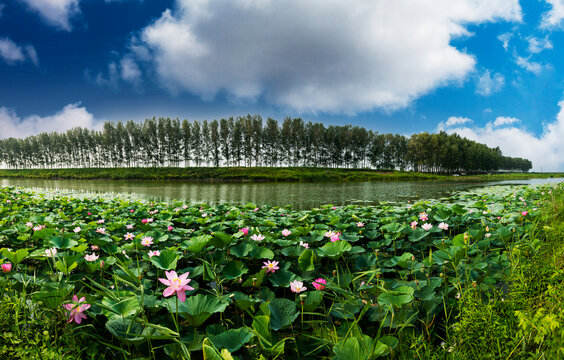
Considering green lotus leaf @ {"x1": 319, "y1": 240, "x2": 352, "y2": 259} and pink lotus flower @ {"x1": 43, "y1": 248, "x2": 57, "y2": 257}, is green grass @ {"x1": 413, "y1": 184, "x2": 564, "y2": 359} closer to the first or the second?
green lotus leaf @ {"x1": 319, "y1": 240, "x2": 352, "y2": 259}

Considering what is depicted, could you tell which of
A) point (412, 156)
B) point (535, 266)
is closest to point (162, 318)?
point (535, 266)

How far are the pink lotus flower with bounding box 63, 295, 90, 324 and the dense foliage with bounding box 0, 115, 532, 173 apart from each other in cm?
4944

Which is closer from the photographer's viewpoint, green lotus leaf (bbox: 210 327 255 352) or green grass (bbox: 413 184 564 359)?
green grass (bbox: 413 184 564 359)

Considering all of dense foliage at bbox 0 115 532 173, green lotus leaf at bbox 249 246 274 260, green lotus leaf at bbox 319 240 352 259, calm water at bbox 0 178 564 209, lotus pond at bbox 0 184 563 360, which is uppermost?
dense foliage at bbox 0 115 532 173

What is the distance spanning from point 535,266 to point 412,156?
60.5 meters

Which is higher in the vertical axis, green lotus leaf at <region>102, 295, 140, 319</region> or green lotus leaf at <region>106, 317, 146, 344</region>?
green lotus leaf at <region>102, 295, 140, 319</region>

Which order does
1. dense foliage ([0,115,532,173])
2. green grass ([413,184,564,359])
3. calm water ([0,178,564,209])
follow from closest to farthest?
1. green grass ([413,184,564,359])
2. calm water ([0,178,564,209])
3. dense foliage ([0,115,532,173])

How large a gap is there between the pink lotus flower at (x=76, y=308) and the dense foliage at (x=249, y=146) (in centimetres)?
4944

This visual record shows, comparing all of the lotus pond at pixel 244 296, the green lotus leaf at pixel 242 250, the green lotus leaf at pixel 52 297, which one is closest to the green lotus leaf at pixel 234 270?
the lotus pond at pixel 244 296

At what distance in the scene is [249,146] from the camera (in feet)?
168

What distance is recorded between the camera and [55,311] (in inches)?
56.4

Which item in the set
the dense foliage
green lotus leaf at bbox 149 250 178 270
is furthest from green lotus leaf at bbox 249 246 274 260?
the dense foliage

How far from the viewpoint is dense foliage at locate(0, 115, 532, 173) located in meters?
50.7

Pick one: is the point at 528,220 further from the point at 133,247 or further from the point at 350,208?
the point at 133,247
